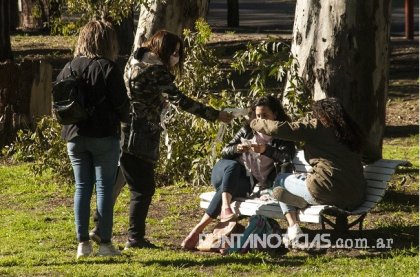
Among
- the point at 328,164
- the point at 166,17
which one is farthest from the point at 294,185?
the point at 166,17

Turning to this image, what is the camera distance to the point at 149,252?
8.59m

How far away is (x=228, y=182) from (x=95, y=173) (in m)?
1.19

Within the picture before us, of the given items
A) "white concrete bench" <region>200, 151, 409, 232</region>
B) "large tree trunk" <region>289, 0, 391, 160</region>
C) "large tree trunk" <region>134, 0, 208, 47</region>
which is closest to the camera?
"white concrete bench" <region>200, 151, 409, 232</region>

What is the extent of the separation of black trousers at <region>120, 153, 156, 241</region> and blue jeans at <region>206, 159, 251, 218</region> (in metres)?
0.55

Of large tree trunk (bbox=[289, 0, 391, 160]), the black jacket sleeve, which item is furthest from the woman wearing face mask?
large tree trunk (bbox=[289, 0, 391, 160])

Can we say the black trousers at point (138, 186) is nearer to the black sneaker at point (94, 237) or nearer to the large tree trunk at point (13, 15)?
the black sneaker at point (94, 237)

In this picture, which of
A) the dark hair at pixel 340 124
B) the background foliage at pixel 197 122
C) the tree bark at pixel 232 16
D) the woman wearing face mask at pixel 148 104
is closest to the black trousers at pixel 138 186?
the woman wearing face mask at pixel 148 104

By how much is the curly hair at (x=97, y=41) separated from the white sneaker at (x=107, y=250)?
1317 mm

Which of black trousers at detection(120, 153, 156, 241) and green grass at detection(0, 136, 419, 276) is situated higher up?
black trousers at detection(120, 153, 156, 241)

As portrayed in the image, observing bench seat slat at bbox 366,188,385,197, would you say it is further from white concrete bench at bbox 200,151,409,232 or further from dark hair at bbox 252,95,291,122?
dark hair at bbox 252,95,291,122

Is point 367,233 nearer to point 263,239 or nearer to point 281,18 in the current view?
point 263,239

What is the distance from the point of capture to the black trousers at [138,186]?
8562mm

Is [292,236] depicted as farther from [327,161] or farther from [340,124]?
[340,124]

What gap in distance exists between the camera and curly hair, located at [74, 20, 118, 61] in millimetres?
8078
